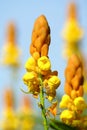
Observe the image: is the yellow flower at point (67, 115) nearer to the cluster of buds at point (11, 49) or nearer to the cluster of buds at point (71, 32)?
the cluster of buds at point (71, 32)

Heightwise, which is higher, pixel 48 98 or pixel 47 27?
pixel 47 27

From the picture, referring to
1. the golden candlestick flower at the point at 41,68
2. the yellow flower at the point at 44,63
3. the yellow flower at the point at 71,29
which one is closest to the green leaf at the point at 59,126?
the golden candlestick flower at the point at 41,68

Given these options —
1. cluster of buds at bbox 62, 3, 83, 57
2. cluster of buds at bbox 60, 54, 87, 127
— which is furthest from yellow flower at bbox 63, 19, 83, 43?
cluster of buds at bbox 60, 54, 87, 127

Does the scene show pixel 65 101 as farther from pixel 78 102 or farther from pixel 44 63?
pixel 44 63

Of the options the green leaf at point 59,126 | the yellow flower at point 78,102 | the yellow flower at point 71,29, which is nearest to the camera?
the green leaf at point 59,126

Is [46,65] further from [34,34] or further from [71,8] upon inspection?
[71,8]

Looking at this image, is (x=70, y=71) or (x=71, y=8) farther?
(x=71, y=8)

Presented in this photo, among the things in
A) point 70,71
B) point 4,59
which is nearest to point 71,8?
point 4,59
